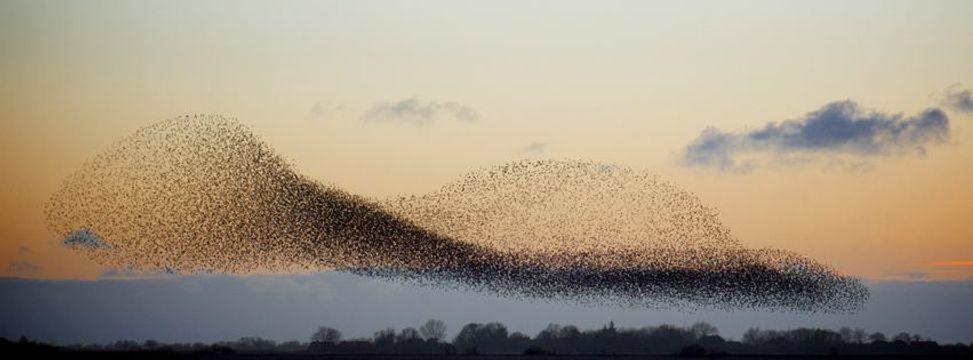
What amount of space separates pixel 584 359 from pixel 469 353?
17.9 m

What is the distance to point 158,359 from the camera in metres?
100

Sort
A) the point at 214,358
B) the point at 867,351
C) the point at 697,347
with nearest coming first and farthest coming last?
the point at 214,358 → the point at 697,347 → the point at 867,351

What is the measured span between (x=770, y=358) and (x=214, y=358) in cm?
4682

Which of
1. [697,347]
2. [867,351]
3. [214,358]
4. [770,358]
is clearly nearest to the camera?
[214,358]

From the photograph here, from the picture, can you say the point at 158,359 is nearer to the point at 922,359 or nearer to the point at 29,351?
the point at 29,351

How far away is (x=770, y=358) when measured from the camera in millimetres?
106562

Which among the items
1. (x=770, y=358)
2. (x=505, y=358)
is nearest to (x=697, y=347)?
(x=770, y=358)

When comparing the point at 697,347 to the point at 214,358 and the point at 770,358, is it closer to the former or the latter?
the point at 770,358

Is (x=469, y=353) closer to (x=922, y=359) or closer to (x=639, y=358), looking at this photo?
(x=639, y=358)

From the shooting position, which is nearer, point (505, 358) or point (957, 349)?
point (505, 358)

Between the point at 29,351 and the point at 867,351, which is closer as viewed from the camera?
the point at 29,351

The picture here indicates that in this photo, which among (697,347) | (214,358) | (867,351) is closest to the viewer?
(214,358)

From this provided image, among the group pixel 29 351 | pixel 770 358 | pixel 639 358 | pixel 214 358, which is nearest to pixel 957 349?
pixel 770 358

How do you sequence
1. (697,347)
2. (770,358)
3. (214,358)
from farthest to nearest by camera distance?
(697,347), (770,358), (214,358)
